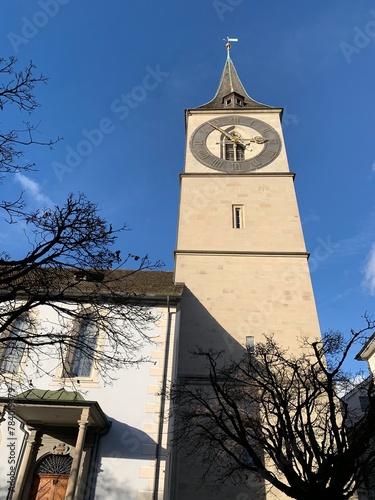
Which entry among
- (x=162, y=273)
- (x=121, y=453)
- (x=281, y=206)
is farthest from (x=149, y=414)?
(x=281, y=206)

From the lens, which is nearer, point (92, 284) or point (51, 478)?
point (51, 478)

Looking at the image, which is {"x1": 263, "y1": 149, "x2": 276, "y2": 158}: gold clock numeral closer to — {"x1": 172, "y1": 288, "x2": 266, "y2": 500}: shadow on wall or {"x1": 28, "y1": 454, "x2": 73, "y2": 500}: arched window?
{"x1": 172, "y1": 288, "x2": 266, "y2": 500}: shadow on wall

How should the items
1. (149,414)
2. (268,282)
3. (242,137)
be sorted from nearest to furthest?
(149,414) → (268,282) → (242,137)

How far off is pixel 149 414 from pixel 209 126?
20.0 meters

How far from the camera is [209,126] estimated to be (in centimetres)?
2652

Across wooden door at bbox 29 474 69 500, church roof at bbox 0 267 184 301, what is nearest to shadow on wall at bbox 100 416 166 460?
→ wooden door at bbox 29 474 69 500

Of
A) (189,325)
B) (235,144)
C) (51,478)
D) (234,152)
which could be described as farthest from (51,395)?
(235,144)

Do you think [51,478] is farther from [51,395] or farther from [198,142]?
[198,142]

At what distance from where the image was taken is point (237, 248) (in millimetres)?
19000

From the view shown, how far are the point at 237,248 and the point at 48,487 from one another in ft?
39.7

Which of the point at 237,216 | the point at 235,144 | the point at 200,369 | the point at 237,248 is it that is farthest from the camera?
the point at 235,144

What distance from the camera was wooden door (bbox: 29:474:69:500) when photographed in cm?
1077

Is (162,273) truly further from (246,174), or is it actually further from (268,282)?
(246,174)

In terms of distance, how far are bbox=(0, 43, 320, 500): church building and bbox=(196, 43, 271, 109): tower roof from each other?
2.13 feet
